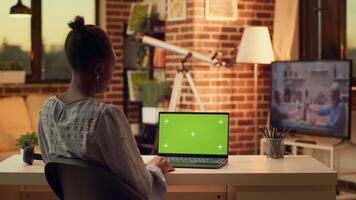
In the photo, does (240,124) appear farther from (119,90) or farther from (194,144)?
(194,144)

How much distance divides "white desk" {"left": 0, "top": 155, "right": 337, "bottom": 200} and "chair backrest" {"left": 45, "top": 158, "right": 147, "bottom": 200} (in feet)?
1.78

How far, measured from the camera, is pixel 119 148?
2.23 meters

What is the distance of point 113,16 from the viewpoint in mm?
7273

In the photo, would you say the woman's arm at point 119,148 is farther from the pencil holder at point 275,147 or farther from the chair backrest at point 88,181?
the pencil holder at point 275,147

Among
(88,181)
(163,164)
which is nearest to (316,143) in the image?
(163,164)

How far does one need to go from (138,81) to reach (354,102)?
2.42m

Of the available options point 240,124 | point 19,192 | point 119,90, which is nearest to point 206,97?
point 240,124

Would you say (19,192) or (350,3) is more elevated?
(350,3)

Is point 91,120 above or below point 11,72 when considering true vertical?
below

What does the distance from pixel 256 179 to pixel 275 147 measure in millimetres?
414

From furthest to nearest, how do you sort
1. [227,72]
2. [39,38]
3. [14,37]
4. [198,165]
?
[39,38]
[14,37]
[227,72]
[198,165]

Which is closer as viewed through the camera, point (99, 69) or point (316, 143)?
point (99, 69)

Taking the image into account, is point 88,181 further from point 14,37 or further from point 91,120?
point 14,37

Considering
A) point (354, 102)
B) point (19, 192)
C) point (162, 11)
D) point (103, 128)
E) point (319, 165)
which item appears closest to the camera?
point (103, 128)
